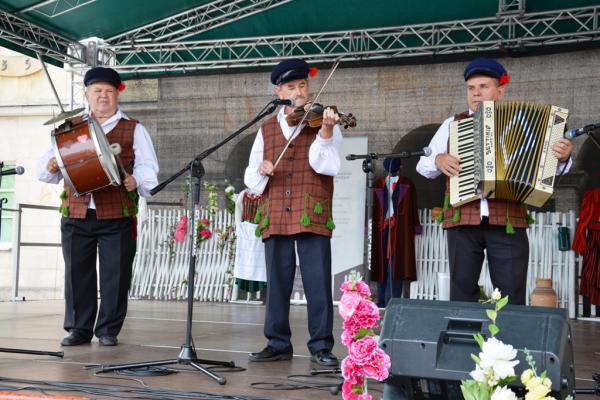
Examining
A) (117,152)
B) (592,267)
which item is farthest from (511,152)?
(592,267)

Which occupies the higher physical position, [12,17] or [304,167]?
[12,17]

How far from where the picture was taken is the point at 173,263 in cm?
998

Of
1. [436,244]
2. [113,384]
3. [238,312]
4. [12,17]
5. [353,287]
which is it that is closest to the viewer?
[353,287]

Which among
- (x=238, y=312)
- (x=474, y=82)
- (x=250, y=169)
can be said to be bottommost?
(x=238, y=312)

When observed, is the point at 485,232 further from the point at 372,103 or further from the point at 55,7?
the point at 372,103

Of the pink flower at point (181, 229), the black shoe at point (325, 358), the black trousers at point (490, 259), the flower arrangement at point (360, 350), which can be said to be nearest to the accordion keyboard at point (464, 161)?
the black trousers at point (490, 259)

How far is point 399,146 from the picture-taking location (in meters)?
8.95

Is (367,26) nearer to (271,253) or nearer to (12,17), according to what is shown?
(12,17)

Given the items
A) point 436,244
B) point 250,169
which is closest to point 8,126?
point 436,244

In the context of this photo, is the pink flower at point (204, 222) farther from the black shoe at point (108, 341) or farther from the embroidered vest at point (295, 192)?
the embroidered vest at point (295, 192)

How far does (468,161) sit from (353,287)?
1.92m

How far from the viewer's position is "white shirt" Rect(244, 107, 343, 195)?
378cm

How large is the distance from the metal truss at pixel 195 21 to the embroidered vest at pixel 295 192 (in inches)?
180

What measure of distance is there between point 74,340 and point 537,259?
5512 mm
